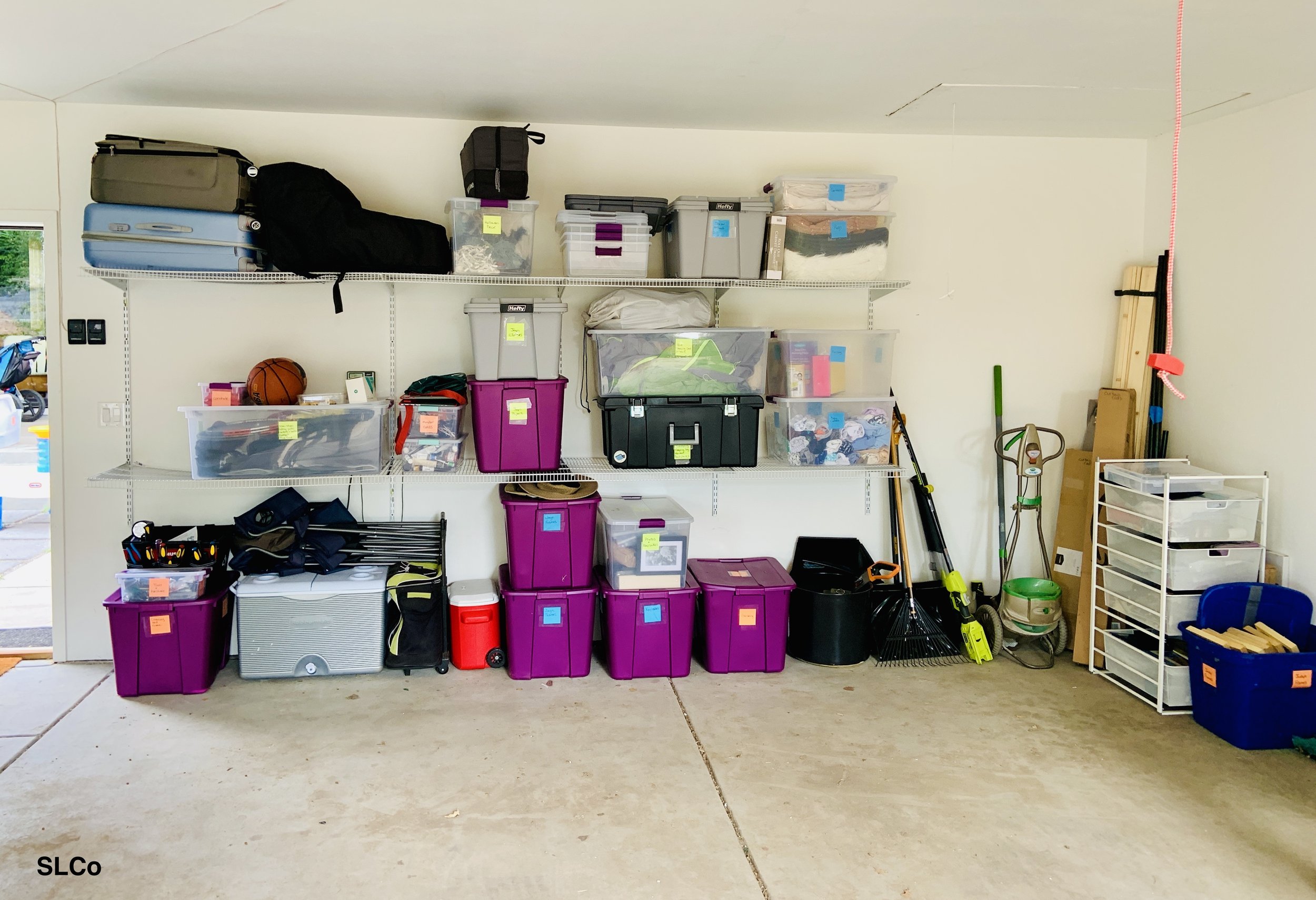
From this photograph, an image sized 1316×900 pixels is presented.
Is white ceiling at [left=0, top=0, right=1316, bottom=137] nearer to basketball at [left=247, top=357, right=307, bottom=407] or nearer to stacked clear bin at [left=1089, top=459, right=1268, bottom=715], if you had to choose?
basketball at [left=247, top=357, right=307, bottom=407]

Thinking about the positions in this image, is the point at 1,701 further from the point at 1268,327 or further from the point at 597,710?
the point at 1268,327

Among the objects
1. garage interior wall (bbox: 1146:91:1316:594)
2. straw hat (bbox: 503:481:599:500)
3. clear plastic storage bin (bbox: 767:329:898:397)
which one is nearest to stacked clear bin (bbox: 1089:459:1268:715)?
garage interior wall (bbox: 1146:91:1316:594)

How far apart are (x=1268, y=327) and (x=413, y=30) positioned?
11.7 ft

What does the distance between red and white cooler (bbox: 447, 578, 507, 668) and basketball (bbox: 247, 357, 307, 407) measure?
1.11 meters

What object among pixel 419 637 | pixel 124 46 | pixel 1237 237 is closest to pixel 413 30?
pixel 124 46

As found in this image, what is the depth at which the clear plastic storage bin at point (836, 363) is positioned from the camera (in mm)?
4043

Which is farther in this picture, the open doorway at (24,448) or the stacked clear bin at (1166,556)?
the open doorway at (24,448)

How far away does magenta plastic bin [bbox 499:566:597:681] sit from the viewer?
3914 millimetres

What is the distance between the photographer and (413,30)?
3051 mm

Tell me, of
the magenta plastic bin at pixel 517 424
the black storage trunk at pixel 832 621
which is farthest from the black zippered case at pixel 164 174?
the black storage trunk at pixel 832 621

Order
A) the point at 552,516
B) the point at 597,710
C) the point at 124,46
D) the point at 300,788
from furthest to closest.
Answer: the point at 552,516 < the point at 597,710 < the point at 124,46 < the point at 300,788

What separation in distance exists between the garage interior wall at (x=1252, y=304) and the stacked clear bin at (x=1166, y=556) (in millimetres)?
153

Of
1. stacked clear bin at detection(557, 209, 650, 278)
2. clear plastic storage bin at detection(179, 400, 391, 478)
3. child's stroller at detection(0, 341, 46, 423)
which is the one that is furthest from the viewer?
child's stroller at detection(0, 341, 46, 423)

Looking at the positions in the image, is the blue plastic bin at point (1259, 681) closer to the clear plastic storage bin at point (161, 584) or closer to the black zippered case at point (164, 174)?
the clear plastic storage bin at point (161, 584)
